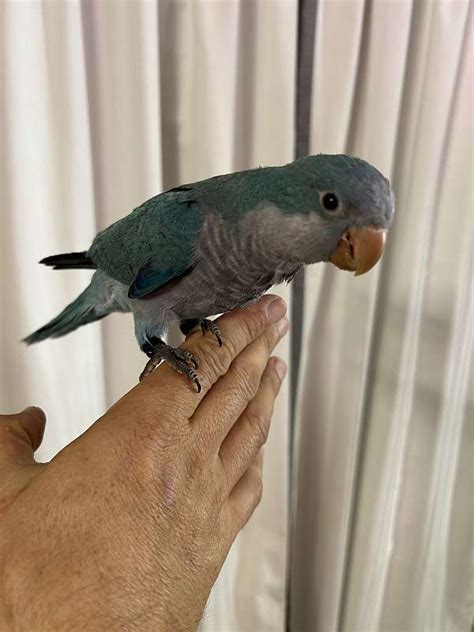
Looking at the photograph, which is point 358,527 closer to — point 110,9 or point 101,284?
point 101,284

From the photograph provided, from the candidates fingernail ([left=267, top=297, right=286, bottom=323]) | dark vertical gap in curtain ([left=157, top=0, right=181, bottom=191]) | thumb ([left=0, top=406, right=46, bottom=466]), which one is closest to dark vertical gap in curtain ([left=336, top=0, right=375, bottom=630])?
dark vertical gap in curtain ([left=157, top=0, right=181, bottom=191])

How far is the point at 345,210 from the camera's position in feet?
2.09

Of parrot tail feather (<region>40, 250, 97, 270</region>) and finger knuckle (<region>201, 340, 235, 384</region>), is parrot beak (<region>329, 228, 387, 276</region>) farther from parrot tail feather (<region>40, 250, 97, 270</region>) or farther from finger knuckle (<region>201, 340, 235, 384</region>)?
parrot tail feather (<region>40, 250, 97, 270</region>)

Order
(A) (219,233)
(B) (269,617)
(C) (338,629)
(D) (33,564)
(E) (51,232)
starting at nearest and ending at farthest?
(D) (33,564), (A) (219,233), (E) (51,232), (B) (269,617), (C) (338,629)

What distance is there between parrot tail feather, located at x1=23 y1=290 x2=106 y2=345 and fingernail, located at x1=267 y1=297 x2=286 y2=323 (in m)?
0.27

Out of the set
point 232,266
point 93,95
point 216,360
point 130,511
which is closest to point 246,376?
point 216,360

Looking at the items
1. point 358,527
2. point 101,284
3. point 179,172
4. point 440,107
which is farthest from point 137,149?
point 358,527

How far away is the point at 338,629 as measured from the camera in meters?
1.52

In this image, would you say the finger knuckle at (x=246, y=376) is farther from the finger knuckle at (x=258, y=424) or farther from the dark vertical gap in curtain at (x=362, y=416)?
the dark vertical gap in curtain at (x=362, y=416)

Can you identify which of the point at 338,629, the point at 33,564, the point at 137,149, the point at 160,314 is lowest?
the point at 338,629

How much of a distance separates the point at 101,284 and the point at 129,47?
0.40m

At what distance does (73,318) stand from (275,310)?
0.34 m

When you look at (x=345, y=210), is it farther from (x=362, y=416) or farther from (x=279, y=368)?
(x=362, y=416)

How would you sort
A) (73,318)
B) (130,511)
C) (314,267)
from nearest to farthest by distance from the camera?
1. (130,511)
2. (73,318)
3. (314,267)
